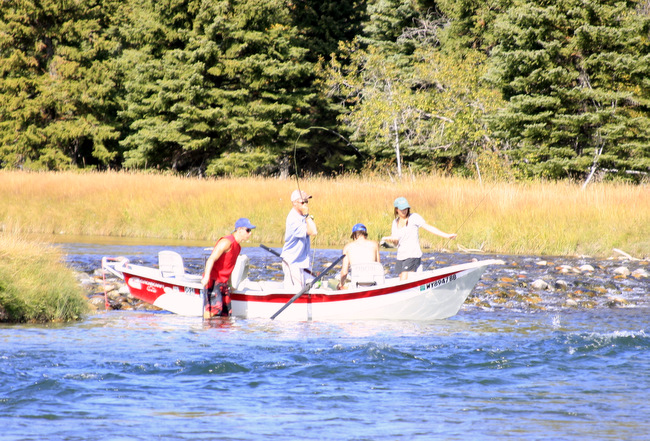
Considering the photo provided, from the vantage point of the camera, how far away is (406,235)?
11.4 meters

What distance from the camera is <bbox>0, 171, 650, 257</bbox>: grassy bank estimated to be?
1953 centimetres

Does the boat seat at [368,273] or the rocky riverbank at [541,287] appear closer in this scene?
the boat seat at [368,273]

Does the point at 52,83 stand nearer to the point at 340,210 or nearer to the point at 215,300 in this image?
the point at 340,210

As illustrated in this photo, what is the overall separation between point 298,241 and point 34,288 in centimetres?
355

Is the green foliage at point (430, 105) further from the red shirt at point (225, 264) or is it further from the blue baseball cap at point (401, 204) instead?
the red shirt at point (225, 264)

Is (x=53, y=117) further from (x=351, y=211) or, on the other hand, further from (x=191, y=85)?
(x=351, y=211)

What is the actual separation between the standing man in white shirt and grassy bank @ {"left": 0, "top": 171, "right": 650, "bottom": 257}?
904 cm

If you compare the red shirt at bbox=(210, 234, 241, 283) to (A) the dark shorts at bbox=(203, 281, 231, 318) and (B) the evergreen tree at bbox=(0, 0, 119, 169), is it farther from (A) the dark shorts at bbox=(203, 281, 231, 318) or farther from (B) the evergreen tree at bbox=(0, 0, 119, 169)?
(B) the evergreen tree at bbox=(0, 0, 119, 169)

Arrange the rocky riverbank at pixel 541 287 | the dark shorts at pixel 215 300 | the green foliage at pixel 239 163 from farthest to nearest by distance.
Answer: the green foliage at pixel 239 163 → the rocky riverbank at pixel 541 287 → the dark shorts at pixel 215 300

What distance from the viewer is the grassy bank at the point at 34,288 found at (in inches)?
401

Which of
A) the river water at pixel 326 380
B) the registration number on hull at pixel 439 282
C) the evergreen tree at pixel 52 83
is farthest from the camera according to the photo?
the evergreen tree at pixel 52 83

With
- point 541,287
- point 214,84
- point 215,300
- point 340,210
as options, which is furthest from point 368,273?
point 214,84

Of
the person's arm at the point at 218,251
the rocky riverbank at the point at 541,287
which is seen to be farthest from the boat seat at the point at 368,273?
the rocky riverbank at the point at 541,287

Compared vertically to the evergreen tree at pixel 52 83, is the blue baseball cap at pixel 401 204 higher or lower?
lower
